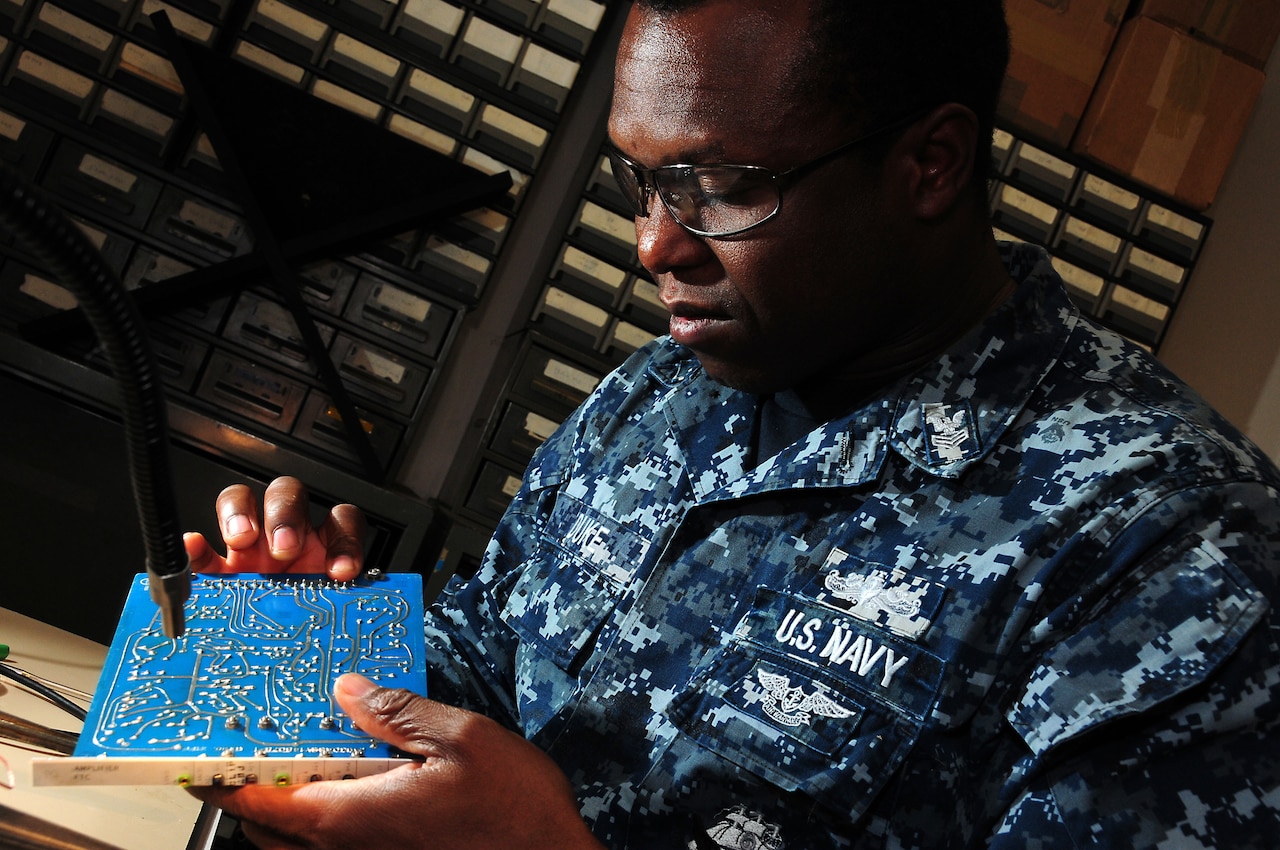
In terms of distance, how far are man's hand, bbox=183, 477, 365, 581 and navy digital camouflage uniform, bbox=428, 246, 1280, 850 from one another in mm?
195

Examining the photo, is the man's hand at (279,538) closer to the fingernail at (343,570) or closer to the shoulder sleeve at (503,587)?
the fingernail at (343,570)

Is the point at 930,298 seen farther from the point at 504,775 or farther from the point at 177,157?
the point at 177,157

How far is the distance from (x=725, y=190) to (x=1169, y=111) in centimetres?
218

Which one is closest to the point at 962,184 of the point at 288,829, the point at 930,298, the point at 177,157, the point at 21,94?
the point at 930,298

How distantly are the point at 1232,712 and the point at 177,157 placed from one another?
254 centimetres

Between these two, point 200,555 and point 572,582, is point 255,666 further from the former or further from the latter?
point 572,582

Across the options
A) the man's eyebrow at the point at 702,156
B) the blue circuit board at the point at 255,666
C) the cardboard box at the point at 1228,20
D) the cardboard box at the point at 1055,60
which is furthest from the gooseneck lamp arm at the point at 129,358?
the cardboard box at the point at 1228,20

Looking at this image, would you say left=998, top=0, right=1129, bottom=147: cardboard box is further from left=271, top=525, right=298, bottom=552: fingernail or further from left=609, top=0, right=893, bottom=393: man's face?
left=271, top=525, right=298, bottom=552: fingernail

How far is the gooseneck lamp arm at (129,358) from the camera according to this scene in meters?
0.42

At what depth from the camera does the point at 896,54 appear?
853 millimetres

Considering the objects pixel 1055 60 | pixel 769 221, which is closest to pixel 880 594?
pixel 769 221

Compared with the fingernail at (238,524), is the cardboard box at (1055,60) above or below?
above

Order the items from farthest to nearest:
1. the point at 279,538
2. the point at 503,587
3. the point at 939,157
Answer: the point at 503,587 < the point at 279,538 < the point at 939,157

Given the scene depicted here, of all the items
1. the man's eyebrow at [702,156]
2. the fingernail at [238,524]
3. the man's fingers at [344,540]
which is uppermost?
the man's eyebrow at [702,156]
